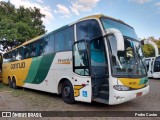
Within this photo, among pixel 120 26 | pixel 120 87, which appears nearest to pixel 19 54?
pixel 120 26

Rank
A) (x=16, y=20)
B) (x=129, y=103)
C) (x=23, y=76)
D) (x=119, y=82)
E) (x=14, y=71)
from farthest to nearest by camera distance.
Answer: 1. (x=16, y=20)
2. (x=14, y=71)
3. (x=23, y=76)
4. (x=129, y=103)
5. (x=119, y=82)

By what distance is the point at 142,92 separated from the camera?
290 inches

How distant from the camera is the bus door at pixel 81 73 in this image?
7.14 m

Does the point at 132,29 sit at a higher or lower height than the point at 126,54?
higher

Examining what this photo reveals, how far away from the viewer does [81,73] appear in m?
7.46

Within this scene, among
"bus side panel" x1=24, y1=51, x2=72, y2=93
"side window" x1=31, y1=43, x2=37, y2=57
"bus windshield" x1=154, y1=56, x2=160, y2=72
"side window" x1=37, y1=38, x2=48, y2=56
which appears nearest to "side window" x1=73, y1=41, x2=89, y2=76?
"bus side panel" x1=24, y1=51, x2=72, y2=93

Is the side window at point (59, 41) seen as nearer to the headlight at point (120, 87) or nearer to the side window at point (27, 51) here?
the headlight at point (120, 87)

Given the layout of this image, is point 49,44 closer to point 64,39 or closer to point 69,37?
point 64,39

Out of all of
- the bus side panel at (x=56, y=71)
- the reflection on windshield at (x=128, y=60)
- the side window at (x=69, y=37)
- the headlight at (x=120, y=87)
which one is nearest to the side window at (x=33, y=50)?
the bus side panel at (x=56, y=71)

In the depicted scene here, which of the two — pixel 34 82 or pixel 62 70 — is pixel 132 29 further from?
pixel 34 82

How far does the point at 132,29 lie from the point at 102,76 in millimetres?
2703

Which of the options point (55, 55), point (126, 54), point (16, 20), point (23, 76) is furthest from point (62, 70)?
point (16, 20)

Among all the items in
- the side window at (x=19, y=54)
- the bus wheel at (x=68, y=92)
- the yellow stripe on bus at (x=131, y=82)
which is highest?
the side window at (x=19, y=54)

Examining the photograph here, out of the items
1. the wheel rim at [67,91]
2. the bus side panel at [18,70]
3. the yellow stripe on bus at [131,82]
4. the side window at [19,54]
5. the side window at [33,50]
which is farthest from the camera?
the side window at [19,54]
